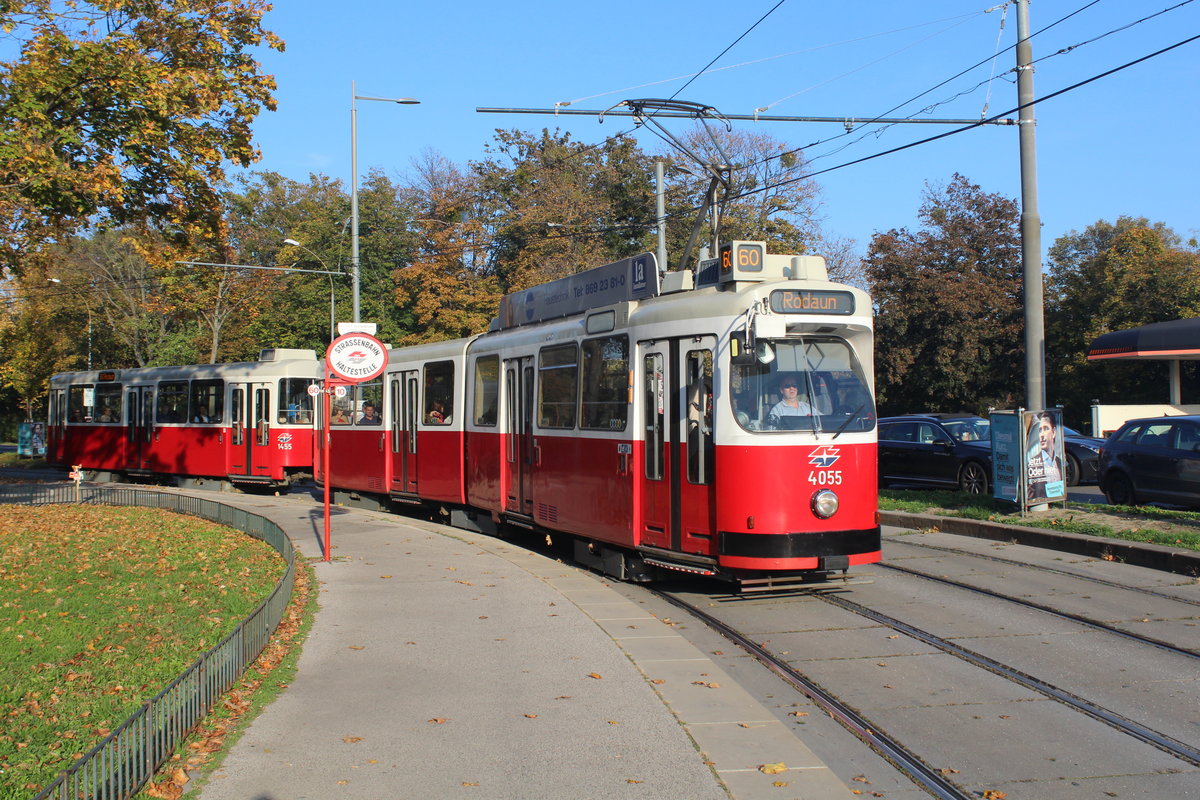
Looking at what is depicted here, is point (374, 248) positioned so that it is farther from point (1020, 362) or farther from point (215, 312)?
point (1020, 362)

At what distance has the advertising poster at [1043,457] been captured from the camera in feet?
52.2

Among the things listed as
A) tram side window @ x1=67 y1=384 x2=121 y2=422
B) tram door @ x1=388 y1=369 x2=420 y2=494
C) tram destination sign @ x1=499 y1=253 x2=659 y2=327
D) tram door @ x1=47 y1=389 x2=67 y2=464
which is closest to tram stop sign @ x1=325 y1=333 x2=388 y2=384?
tram destination sign @ x1=499 y1=253 x2=659 y2=327

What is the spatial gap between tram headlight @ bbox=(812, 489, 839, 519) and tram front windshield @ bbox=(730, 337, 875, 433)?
24.4 inches

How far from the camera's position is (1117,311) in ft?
134

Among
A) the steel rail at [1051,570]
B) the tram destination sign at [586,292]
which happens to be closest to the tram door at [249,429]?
the tram destination sign at [586,292]

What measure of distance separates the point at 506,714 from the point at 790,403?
4737 millimetres

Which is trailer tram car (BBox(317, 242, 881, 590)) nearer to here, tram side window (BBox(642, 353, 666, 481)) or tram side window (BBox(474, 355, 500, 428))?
tram side window (BBox(642, 353, 666, 481))

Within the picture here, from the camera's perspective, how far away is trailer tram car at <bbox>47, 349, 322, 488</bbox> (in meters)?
26.6

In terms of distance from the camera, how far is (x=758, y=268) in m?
10.7

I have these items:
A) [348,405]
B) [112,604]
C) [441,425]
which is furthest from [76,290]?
[112,604]

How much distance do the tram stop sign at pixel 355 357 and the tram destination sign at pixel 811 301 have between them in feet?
18.9

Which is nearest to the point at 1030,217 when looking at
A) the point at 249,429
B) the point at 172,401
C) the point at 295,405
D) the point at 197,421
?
the point at 295,405

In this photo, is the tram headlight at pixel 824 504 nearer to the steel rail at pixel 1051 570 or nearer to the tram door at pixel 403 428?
the steel rail at pixel 1051 570

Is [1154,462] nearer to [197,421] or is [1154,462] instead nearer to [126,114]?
[126,114]
